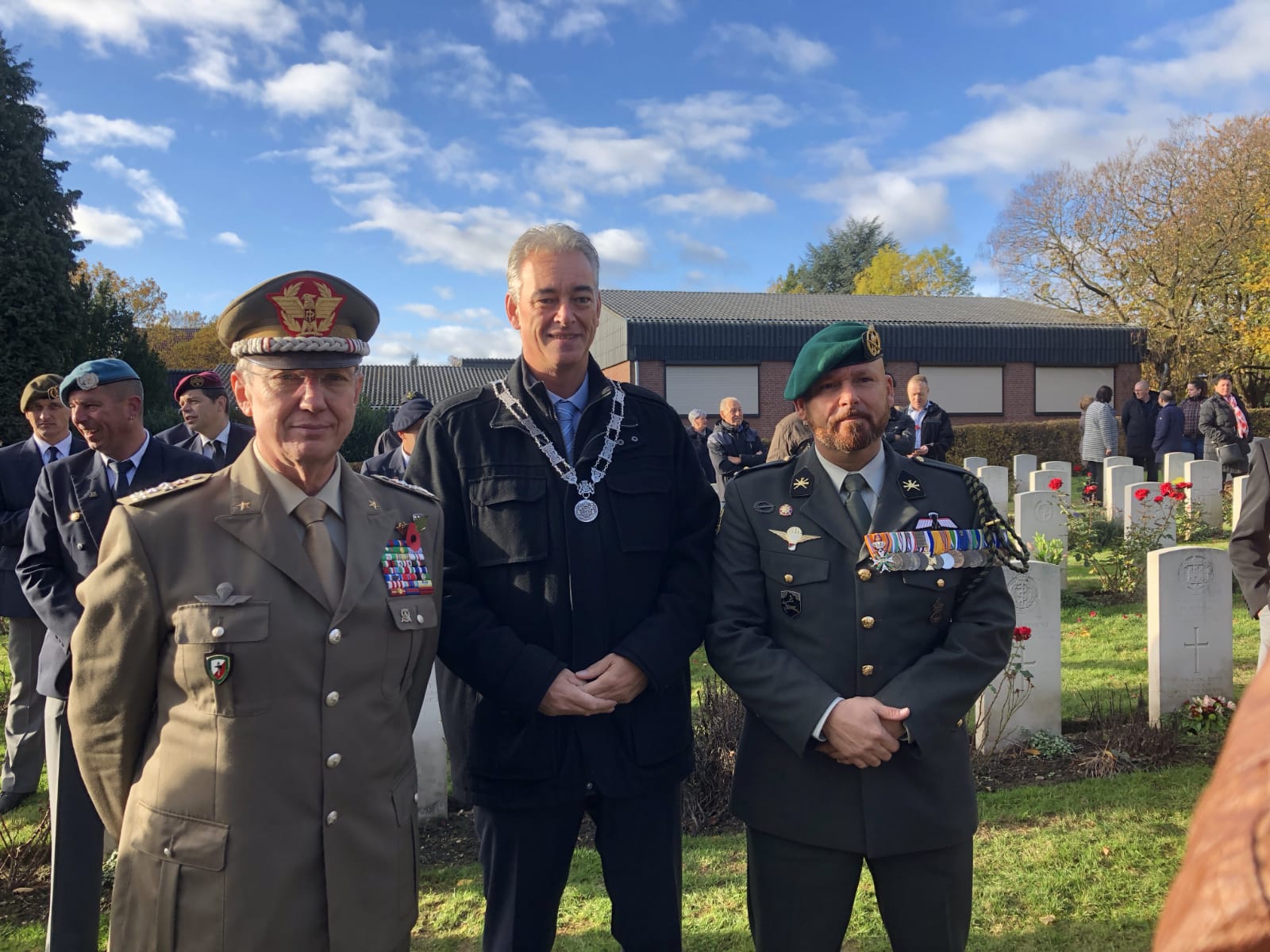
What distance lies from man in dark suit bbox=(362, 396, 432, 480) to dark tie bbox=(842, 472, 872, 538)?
4445 millimetres

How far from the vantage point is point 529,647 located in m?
2.37

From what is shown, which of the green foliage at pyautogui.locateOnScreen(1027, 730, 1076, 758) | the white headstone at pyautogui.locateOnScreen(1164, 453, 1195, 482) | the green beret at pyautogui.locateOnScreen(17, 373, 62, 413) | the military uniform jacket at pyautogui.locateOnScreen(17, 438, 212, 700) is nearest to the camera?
the military uniform jacket at pyautogui.locateOnScreen(17, 438, 212, 700)

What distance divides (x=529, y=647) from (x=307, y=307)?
1.06 metres

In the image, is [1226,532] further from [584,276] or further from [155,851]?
[155,851]

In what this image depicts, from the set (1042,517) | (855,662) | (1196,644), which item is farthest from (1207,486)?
(855,662)

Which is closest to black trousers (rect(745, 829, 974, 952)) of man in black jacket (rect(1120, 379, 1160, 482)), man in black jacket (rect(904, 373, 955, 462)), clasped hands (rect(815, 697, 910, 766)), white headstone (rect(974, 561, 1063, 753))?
clasped hands (rect(815, 697, 910, 766))

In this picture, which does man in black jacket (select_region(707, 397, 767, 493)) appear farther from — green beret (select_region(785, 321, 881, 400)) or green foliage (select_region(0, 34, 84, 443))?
green foliage (select_region(0, 34, 84, 443))

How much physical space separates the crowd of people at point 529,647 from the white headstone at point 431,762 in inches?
73.9

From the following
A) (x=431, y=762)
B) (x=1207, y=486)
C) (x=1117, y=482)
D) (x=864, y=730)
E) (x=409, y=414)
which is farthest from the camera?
(x=1207, y=486)

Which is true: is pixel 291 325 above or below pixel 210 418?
below

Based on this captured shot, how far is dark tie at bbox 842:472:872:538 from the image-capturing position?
97.9 inches

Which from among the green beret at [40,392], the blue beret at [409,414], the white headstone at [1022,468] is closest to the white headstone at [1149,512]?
the white headstone at [1022,468]

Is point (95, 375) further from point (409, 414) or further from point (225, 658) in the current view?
point (409, 414)

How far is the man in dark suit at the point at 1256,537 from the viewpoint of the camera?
4012 mm
